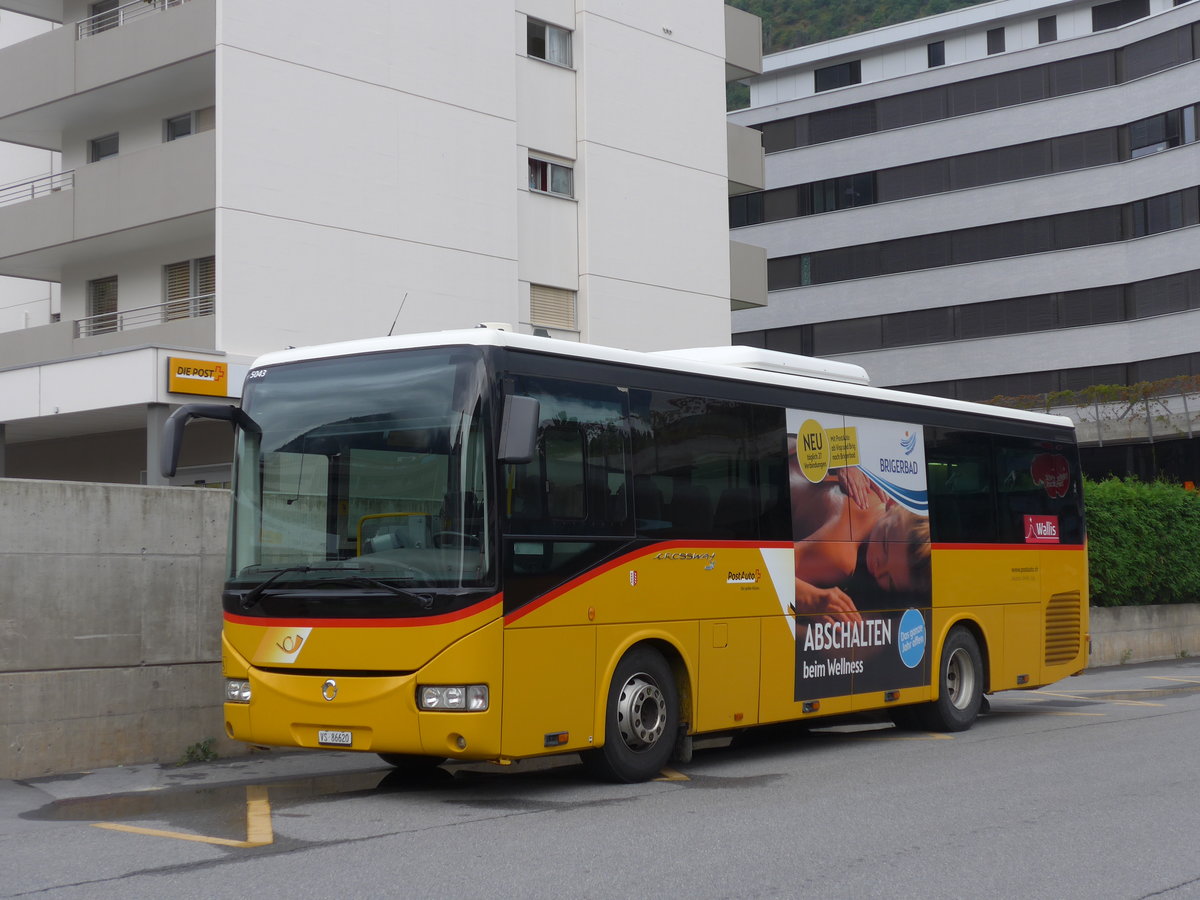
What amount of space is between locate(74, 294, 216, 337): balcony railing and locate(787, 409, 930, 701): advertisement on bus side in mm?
16088

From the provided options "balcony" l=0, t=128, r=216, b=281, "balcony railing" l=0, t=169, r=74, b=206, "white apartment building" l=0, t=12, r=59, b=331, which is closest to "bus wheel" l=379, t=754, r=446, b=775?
"balcony" l=0, t=128, r=216, b=281

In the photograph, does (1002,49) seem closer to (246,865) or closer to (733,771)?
(733,771)

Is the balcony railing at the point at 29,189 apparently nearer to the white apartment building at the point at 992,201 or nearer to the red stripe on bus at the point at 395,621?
the red stripe on bus at the point at 395,621

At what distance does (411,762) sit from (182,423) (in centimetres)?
321

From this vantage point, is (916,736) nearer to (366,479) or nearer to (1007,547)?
(1007,547)

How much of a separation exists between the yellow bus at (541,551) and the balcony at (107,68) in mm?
16039

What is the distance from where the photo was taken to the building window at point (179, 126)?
27719 millimetres

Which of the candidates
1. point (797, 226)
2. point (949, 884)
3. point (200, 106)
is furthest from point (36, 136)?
point (797, 226)

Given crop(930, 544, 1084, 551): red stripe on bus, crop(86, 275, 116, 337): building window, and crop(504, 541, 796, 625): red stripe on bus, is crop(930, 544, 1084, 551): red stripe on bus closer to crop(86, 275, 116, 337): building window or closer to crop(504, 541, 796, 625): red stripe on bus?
crop(504, 541, 796, 625): red stripe on bus

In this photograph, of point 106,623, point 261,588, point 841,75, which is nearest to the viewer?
point 261,588

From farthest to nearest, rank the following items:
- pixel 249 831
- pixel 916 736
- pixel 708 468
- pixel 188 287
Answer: pixel 188 287, pixel 916 736, pixel 708 468, pixel 249 831

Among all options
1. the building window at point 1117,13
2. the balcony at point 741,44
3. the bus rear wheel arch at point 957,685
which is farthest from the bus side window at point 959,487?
the building window at point 1117,13

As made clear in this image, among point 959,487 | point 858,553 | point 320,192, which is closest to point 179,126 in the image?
point 320,192

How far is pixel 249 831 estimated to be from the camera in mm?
8625
